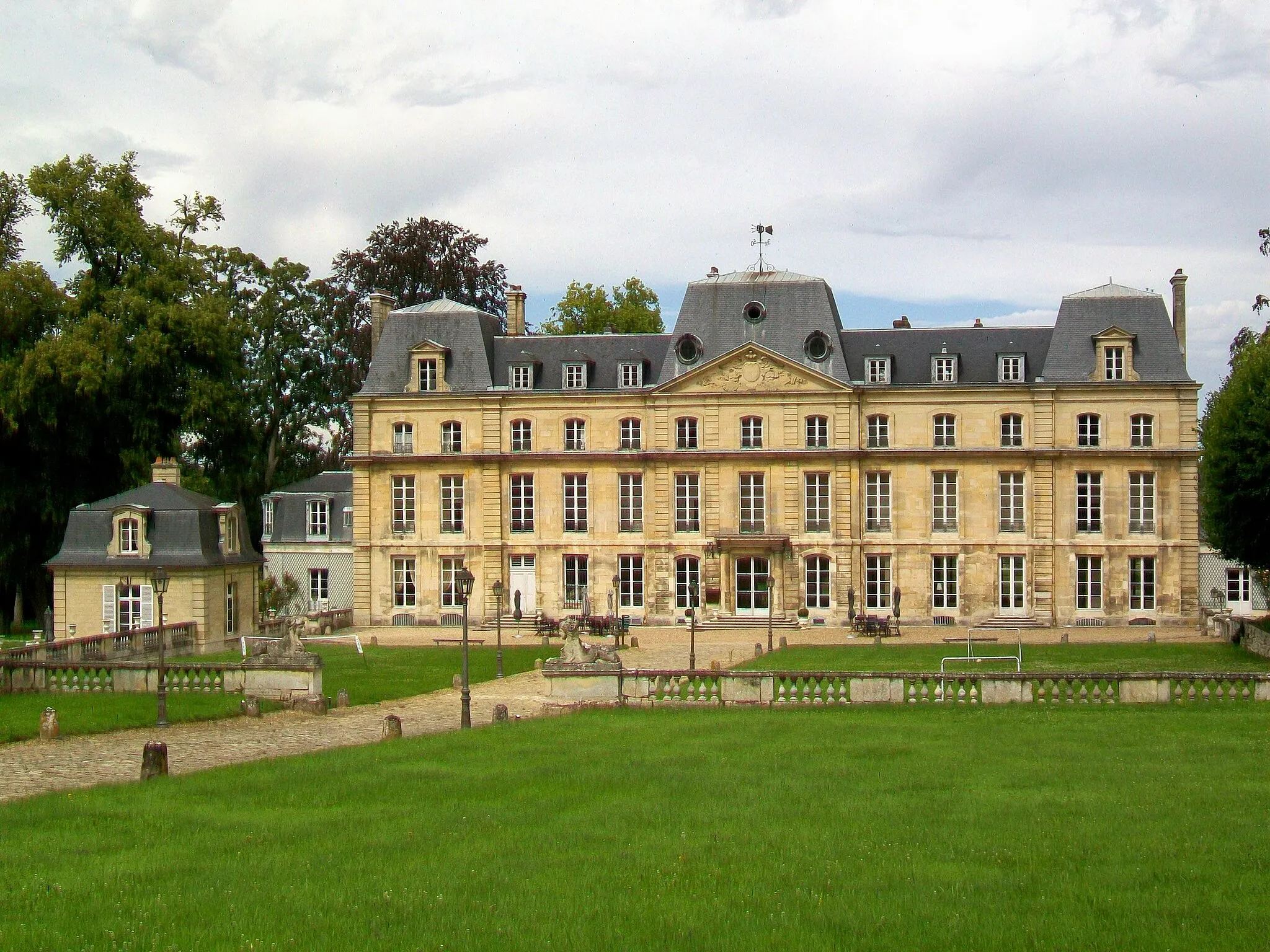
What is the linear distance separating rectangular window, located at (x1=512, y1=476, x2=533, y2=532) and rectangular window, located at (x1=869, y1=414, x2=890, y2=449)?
474 inches

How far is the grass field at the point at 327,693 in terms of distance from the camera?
2464 cm

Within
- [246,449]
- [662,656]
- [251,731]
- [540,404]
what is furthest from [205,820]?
[246,449]

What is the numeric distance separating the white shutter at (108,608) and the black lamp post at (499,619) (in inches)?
422

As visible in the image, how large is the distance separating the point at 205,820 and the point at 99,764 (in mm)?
7139

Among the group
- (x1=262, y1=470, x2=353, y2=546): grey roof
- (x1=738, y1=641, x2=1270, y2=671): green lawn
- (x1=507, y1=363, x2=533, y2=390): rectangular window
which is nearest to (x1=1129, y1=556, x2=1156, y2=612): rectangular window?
(x1=738, y1=641, x2=1270, y2=671): green lawn

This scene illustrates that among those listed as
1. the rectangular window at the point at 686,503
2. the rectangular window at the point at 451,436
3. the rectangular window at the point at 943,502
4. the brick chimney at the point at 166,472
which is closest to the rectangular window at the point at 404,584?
the rectangular window at the point at 451,436

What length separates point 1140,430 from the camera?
47312mm

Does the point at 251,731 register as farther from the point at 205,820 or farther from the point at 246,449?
the point at 246,449

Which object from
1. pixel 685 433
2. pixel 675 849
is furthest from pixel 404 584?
pixel 675 849

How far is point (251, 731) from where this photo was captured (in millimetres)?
23844

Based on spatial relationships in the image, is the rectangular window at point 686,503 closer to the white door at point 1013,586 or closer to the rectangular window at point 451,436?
the rectangular window at point 451,436

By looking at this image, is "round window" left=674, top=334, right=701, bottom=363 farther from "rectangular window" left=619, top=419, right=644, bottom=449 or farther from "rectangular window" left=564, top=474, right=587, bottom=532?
"rectangular window" left=564, top=474, right=587, bottom=532

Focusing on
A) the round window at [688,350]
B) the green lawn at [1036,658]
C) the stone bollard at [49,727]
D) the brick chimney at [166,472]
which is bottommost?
the green lawn at [1036,658]

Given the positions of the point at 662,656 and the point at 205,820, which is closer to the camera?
the point at 205,820
